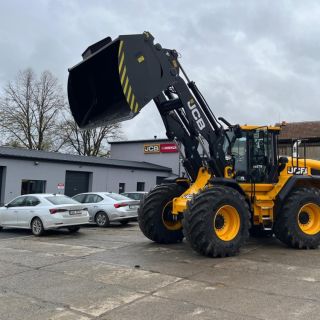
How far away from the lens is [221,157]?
383 inches

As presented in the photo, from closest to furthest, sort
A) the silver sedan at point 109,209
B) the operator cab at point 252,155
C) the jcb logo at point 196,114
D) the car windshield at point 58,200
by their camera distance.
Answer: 1. the jcb logo at point 196,114
2. the operator cab at point 252,155
3. the car windshield at point 58,200
4. the silver sedan at point 109,209

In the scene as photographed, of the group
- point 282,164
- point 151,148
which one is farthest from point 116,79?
point 151,148

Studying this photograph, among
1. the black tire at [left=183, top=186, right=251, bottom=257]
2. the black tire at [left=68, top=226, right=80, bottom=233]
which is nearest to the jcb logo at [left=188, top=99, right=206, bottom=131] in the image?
the black tire at [left=183, top=186, right=251, bottom=257]

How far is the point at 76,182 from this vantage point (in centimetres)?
2839

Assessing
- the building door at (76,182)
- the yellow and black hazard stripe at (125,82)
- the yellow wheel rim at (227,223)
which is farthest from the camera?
the building door at (76,182)

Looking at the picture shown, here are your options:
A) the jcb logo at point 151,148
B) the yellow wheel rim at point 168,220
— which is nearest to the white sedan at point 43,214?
the yellow wheel rim at point 168,220

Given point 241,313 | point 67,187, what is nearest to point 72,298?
point 241,313

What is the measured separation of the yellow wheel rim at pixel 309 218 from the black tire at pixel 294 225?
15cm

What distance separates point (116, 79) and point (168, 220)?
3.84m

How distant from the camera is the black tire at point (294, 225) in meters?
9.70

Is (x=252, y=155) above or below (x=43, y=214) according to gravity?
above

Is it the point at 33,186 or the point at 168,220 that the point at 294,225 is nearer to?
the point at 168,220

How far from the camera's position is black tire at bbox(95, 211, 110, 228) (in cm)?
1664

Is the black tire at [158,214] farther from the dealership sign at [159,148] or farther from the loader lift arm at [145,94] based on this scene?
the dealership sign at [159,148]
